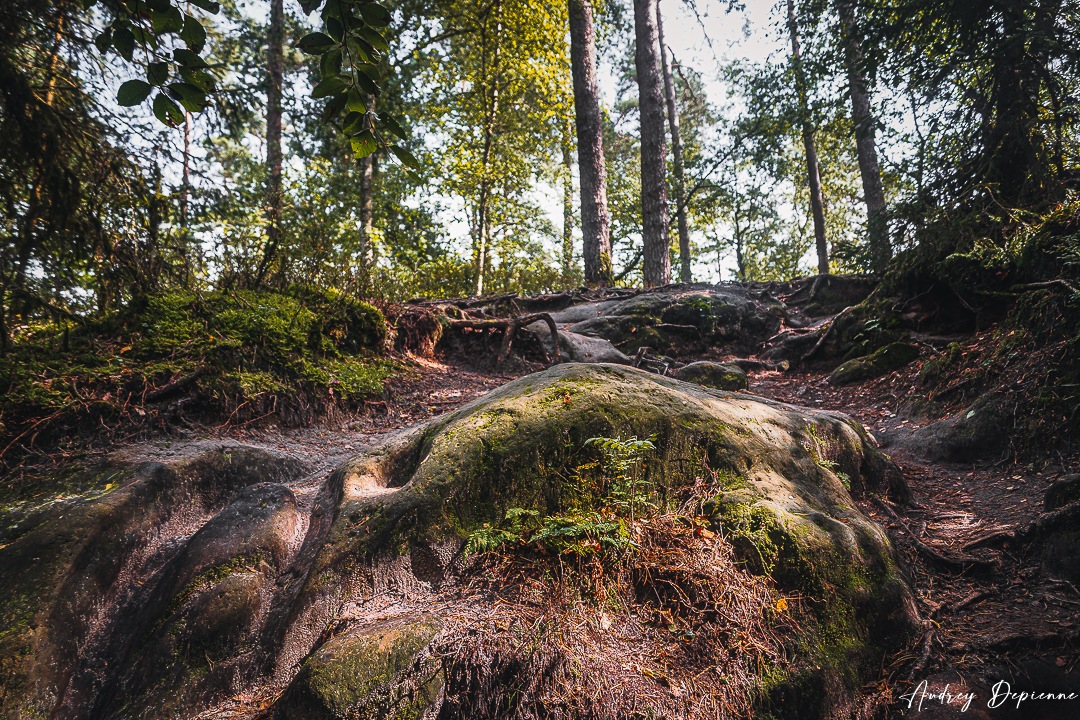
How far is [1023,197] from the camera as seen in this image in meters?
5.64

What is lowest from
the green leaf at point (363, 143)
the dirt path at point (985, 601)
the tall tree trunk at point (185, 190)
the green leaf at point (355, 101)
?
the dirt path at point (985, 601)

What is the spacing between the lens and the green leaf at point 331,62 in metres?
1.51

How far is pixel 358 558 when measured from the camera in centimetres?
245

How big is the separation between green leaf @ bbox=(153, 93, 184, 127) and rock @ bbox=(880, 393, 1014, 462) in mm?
6403

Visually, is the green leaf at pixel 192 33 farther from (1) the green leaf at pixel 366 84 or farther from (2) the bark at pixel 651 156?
(2) the bark at pixel 651 156

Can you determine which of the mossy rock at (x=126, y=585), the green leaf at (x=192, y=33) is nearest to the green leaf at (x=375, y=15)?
the green leaf at (x=192, y=33)

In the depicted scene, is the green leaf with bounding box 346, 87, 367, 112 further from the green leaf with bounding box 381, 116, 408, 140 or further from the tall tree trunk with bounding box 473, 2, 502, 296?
the tall tree trunk with bounding box 473, 2, 502, 296

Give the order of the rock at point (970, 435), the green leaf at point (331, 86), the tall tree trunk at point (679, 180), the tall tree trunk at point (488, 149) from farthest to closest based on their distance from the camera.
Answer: the tall tree trunk at point (679, 180)
the tall tree trunk at point (488, 149)
the rock at point (970, 435)
the green leaf at point (331, 86)

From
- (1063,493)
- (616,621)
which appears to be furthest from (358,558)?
(1063,493)

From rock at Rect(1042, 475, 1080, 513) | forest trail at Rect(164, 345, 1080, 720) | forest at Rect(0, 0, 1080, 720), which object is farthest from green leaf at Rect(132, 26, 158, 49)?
rock at Rect(1042, 475, 1080, 513)

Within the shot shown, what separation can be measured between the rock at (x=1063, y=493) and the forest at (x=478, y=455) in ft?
0.05

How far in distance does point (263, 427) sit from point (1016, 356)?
24.5 ft

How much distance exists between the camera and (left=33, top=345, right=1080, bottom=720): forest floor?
2066mm

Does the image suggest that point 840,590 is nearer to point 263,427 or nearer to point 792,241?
point 263,427
